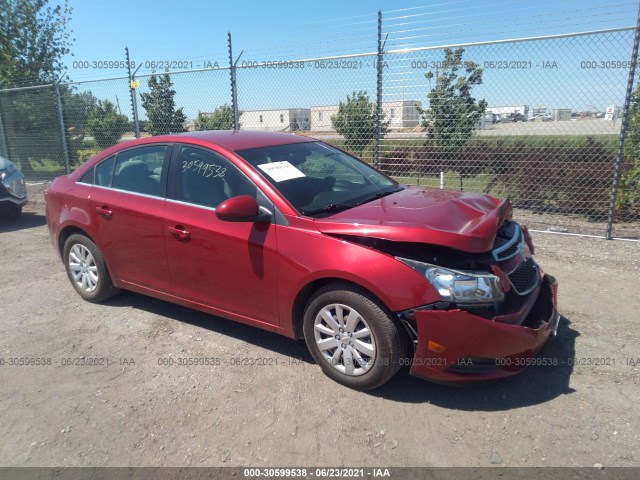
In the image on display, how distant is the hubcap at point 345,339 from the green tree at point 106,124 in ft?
32.9

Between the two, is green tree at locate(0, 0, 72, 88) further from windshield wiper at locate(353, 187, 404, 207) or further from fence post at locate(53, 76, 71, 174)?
windshield wiper at locate(353, 187, 404, 207)

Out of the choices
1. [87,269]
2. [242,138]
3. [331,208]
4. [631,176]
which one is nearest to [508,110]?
[631,176]

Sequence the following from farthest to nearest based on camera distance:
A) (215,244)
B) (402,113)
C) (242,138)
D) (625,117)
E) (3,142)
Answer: (3,142), (402,113), (625,117), (242,138), (215,244)

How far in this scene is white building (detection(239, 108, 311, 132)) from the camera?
881 centimetres

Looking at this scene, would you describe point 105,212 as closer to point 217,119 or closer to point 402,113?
point 402,113

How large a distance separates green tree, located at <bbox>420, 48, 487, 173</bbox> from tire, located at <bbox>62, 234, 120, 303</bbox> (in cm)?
546

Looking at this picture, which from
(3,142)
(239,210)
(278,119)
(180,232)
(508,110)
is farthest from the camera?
(3,142)

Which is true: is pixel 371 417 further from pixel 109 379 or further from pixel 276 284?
pixel 109 379

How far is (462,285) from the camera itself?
274 cm

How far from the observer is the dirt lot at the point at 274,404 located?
2604 millimetres

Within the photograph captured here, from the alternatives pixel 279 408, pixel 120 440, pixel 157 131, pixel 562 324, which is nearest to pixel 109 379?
pixel 120 440

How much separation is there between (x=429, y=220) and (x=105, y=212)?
9.59ft

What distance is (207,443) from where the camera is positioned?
2.71m

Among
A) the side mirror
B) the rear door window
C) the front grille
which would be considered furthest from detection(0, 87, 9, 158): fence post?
the front grille
